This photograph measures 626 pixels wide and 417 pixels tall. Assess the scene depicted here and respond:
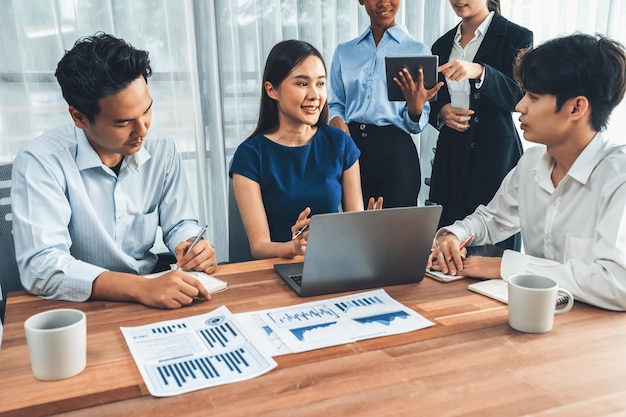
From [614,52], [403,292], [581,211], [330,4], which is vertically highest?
[330,4]

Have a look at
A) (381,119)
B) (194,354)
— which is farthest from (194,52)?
(194,354)

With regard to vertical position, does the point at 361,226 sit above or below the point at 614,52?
below

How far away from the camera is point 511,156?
2357mm

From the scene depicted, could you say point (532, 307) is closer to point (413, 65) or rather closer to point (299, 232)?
point (299, 232)

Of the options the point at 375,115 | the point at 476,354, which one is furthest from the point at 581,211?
the point at 375,115

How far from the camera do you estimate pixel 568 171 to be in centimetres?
139

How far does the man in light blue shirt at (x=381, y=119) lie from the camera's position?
239cm

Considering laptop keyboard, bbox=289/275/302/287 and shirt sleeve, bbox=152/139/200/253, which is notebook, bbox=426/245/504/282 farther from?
shirt sleeve, bbox=152/139/200/253

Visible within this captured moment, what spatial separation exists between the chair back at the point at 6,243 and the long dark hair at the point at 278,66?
752mm

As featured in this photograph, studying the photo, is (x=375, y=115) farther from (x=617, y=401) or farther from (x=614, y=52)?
(x=617, y=401)

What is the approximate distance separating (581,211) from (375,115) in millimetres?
1195

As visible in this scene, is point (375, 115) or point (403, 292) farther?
point (375, 115)

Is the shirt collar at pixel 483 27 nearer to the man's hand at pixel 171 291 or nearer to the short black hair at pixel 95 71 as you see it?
the short black hair at pixel 95 71

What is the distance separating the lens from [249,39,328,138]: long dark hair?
186 centimetres
